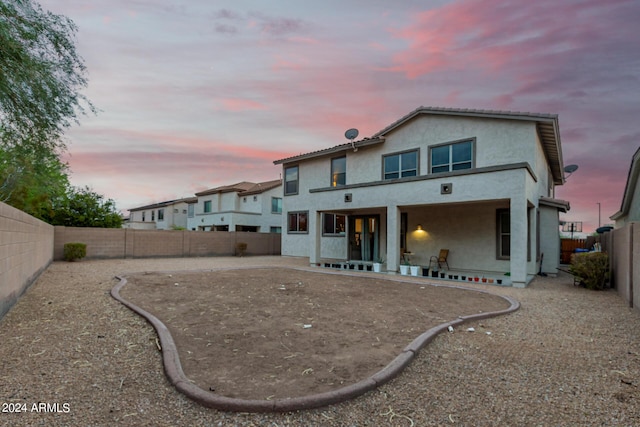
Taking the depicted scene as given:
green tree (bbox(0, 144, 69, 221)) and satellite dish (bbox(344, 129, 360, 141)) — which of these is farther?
satellite dish (bbox(344, 129, 360, 141))

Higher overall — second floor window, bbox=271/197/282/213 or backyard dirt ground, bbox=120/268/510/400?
second floor window, bbox=271/197/282/213

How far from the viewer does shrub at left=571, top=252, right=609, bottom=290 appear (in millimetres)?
9859

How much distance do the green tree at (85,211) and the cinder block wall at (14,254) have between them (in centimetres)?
1313

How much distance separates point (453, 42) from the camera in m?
11.8

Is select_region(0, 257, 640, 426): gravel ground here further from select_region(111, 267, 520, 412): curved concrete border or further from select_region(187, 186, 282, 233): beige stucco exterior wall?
select_region(187, 186, 282, 233): beige stucco exterior wall

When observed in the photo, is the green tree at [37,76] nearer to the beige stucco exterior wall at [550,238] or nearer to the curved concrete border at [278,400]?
the curved concrete border at [278,400]

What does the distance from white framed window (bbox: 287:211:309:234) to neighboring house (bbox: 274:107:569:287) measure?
4.39 m

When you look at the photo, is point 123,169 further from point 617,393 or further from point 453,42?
point 617,393

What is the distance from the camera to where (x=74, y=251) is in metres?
16.3

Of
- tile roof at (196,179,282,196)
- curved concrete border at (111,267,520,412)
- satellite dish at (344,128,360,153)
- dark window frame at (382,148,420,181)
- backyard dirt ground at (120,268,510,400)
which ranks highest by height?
satellite dish at (344,128,360,153)

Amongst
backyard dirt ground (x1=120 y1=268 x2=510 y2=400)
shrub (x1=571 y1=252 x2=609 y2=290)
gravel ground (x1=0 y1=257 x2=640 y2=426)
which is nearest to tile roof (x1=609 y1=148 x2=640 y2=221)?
shrub (x1=571 y1=252 x2=609 y2=290)

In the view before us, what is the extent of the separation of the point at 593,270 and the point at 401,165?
825 centimetres

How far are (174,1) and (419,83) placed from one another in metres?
10.7

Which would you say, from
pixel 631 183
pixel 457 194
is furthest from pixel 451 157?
pixel 631 183
